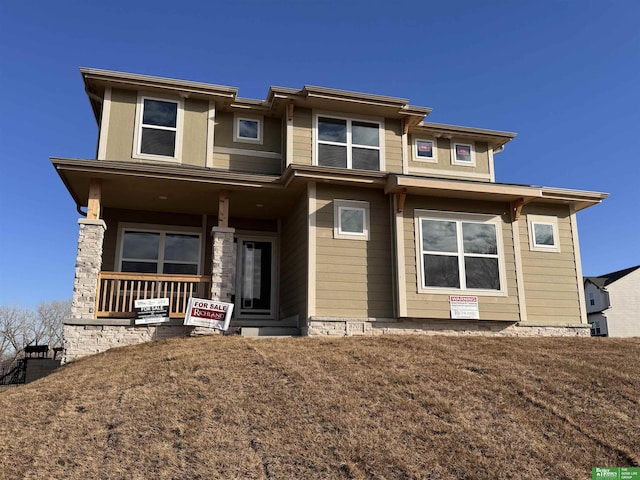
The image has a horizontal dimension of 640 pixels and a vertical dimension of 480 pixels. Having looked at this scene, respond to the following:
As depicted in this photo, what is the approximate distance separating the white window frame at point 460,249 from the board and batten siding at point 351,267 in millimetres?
630

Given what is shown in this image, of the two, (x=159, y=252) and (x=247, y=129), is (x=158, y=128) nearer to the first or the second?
(x=247, y=129)

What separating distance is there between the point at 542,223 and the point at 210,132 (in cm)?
825

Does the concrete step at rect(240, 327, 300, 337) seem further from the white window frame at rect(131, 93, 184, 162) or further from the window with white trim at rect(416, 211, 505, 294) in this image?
the white window frame at rect(131, 93, 184, 162)

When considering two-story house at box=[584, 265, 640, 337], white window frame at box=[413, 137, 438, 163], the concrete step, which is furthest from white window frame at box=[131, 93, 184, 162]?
two-story house at box=[584, 265, 640, 337]

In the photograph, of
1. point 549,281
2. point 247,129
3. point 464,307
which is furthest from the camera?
point 247,129

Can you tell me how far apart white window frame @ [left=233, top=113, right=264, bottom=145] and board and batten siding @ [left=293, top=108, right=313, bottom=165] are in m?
1.11

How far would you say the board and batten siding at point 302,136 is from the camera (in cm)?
1259

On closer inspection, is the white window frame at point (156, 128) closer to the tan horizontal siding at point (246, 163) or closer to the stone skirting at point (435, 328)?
the tan horizontal siding at point (246, 163)

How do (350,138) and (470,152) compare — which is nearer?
(350,138)

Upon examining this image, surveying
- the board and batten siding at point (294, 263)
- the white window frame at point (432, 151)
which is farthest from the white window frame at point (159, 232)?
the white window frame at point (432, 151)

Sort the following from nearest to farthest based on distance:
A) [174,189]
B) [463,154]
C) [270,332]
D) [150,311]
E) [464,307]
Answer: [150,311]
[270,332]
[464,307]
[174,189]
[463,154]

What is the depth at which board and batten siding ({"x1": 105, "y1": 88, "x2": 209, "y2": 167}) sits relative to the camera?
1197cm

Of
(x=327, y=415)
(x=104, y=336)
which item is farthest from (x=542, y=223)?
(x=104, y=336)

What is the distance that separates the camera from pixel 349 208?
1138 cm
